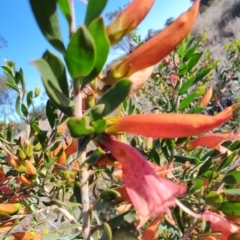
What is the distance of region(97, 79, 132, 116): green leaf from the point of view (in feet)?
1.95

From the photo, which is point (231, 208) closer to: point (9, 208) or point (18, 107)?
point (9, 208)

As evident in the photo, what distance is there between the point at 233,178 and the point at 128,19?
37 centimetres

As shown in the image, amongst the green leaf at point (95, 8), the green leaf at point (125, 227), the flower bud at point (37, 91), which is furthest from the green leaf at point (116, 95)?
the flower bud at point (37, 91)

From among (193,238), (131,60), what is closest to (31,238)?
(193,238)

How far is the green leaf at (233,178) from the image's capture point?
0.76m

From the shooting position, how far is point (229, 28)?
1948cm

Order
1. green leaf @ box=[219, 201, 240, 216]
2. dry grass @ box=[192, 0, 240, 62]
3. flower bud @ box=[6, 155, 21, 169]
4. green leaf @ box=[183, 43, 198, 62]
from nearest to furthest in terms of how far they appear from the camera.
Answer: green leaf @ box=[219, 201, 240, 216] < flower bud @ box=[6, 155, 21, 169] < green leaf @ box=[183, 43, 198, 62] < dry grass @ box=[192, 0, 240, 62]

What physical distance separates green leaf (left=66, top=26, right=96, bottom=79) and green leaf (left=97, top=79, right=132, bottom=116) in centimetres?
5

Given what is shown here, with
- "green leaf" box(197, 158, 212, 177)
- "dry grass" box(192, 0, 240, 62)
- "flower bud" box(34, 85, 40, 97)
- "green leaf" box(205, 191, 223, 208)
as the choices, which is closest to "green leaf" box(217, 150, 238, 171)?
"green leaf" box(197, 158, 212, 177)

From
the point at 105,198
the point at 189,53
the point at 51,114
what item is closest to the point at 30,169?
the point at 51,114

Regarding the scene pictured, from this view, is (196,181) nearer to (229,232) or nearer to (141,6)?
(229,232)

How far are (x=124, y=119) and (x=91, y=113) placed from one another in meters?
0.07

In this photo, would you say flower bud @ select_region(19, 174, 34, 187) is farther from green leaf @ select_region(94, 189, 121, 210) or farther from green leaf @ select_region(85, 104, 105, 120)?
green leaf @ select_region(85, 104, 105, 120)

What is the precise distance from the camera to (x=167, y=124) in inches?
23.6
